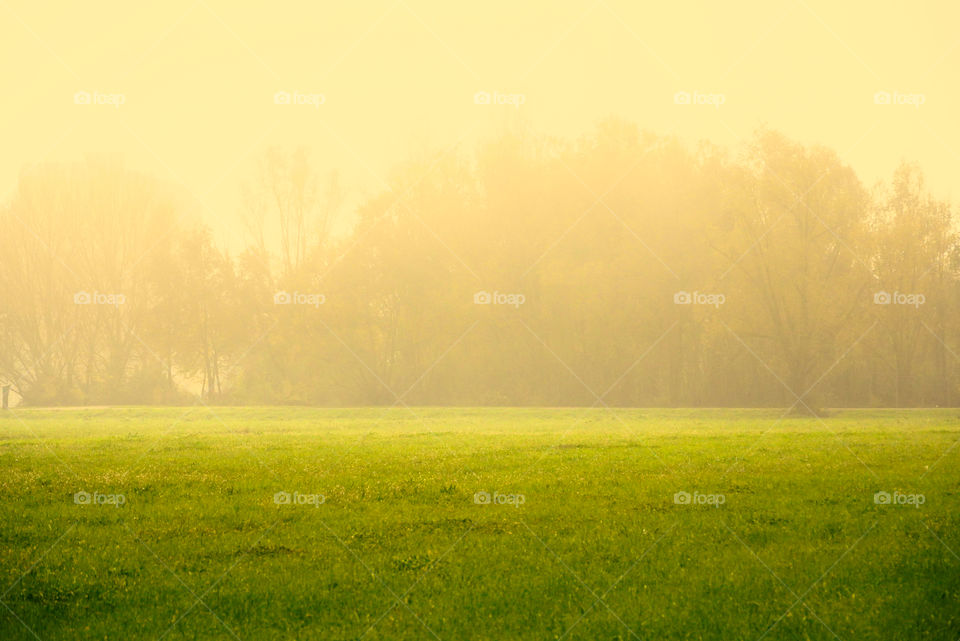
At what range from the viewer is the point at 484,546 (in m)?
12.5

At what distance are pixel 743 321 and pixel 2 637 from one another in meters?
49.5

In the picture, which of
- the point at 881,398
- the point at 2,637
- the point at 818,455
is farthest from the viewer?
the point at 881,398

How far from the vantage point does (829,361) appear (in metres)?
59.6

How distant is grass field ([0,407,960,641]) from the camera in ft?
31.2

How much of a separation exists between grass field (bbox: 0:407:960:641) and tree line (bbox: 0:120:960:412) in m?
38.0

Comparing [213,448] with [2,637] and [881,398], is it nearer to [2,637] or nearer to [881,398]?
[2,637]

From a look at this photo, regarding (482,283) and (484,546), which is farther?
(482,283)

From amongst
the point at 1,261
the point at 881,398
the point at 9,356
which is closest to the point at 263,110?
the point at 1,261

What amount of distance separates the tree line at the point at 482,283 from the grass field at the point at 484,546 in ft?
125

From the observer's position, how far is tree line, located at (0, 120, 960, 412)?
61688 millimetres

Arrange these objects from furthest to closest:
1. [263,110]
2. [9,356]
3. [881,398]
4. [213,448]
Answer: [263,110] < [9,356] < [881,398] < [213,448]

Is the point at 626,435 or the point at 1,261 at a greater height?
the point at 1,261

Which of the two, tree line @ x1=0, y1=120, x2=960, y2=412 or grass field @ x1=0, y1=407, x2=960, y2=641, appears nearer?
grass field @ x1=0, y1=407, x2=960, y2=641

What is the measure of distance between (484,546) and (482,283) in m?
57.6
